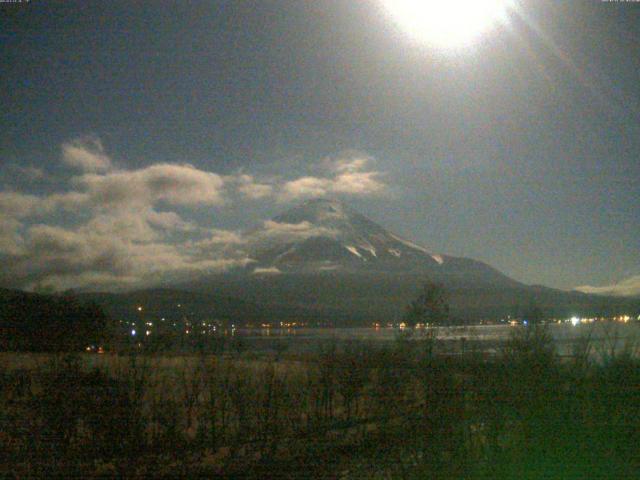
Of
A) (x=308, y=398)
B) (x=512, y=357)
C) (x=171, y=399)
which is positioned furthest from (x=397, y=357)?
(x=512, y=357)

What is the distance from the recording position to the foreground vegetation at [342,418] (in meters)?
7.79

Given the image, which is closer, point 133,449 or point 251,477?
point 251,477

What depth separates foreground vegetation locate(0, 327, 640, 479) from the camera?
25.6 ft

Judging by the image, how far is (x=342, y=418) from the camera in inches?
647

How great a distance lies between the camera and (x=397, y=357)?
18281mm

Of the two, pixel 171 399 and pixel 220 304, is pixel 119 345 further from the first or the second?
pixel 220 304

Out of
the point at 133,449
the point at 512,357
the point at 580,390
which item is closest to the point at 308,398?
the point at 133,449

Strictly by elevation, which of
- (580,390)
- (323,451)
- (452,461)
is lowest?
(323,451)

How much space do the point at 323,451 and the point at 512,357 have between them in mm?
4305

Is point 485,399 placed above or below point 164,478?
above

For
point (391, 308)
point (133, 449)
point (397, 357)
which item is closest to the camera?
point (133, 449)

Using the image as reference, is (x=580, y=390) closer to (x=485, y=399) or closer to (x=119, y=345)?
(x=485, y=399)

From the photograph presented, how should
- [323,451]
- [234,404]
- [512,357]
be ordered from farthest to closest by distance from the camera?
1. [234,404]
2. [323,451]
3. [512,357]

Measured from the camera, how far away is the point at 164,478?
9945mm
